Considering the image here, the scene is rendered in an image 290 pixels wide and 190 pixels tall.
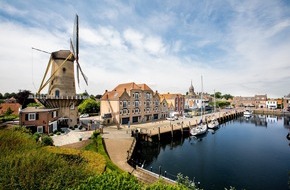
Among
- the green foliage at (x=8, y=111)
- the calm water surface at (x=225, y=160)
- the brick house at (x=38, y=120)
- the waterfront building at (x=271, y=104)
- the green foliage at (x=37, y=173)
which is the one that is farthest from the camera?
the waterfront building at (x=271, y=104)

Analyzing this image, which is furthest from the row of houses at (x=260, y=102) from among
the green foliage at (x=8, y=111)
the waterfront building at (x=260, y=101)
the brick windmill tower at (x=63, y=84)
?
the green foliage at (x=8, y=111)

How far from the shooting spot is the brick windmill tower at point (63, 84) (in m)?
36.7

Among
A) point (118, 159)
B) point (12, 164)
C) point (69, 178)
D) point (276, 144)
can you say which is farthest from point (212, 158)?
point (12, 164)

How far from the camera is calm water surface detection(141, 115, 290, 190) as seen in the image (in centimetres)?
2368

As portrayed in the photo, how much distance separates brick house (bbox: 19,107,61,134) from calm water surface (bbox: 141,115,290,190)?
62.0 feet

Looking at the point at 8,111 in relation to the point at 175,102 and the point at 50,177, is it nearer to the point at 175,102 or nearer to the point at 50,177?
the point at 50,177

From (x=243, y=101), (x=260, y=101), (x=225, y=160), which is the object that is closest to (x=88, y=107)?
(x=225, y=160)

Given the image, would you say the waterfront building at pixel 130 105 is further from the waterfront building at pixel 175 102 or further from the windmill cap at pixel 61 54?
the windmill cap at pixel 61 54

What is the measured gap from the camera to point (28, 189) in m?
8.88

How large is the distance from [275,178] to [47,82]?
137 feet

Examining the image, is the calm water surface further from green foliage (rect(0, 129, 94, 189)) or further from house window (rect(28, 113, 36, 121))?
house window (rect(28, 113, 36, 121))

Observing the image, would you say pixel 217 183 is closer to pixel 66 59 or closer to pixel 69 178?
pixel 69 178

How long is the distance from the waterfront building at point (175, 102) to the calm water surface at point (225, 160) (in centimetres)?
2626

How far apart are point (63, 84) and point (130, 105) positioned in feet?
66.6
